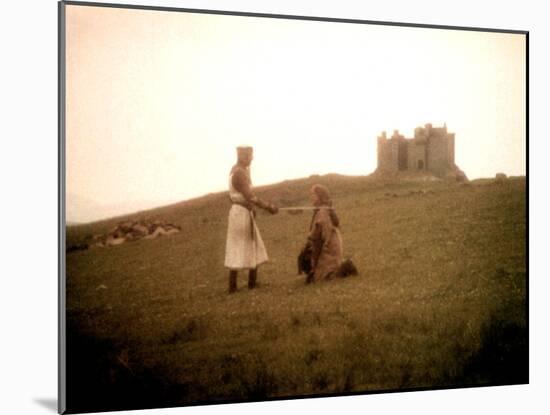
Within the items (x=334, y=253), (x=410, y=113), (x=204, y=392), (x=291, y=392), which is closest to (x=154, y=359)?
(x=204, y=392)

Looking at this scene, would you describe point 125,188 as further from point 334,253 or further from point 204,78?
point 334,253

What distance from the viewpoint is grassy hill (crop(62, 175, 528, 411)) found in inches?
353

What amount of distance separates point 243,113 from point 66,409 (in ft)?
9.50

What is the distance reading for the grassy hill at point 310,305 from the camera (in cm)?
896

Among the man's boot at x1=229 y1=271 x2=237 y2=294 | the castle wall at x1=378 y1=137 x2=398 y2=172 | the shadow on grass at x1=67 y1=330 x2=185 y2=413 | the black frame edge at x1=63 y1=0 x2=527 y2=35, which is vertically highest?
the black frame edge at x1=63 y1=0 x2=527 y2=35

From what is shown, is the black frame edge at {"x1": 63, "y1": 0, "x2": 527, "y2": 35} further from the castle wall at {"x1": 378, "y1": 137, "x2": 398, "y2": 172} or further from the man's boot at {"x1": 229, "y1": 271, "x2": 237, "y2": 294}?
the man's boot at {"x1": 229, "y1": 271, "x2": 237, "y2": 294}

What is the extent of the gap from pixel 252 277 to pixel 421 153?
1.98 metres

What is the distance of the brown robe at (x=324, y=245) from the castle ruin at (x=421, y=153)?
713 mm

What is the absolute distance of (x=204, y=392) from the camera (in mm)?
9172

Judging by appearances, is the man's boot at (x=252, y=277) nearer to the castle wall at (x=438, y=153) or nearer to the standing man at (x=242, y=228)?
the standing man at (x=242, y=228)

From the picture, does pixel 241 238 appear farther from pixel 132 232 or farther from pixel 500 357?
pixel 500 357

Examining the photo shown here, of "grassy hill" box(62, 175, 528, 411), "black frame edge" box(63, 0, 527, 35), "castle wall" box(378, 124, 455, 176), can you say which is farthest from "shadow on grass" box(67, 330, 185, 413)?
"castle wall" box(378, 124, 455, 176)

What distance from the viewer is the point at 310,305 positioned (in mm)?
9430

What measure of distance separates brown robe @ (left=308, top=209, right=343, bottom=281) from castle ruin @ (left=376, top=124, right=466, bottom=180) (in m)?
0.71
